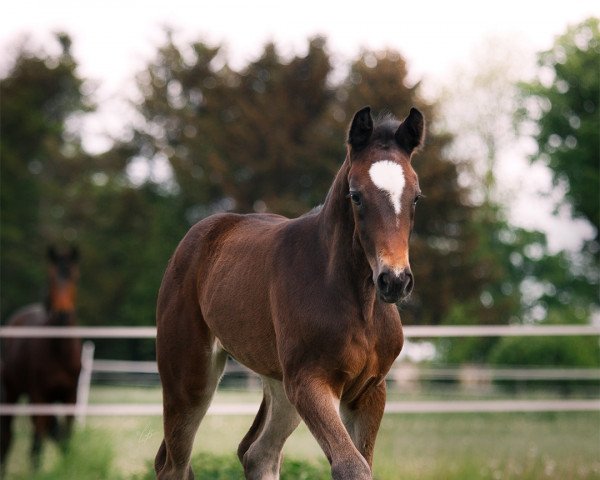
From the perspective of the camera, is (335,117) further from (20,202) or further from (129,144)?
(20,202)

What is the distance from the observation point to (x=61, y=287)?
9758 mm

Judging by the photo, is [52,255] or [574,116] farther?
[574,116]

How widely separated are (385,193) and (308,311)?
68cm

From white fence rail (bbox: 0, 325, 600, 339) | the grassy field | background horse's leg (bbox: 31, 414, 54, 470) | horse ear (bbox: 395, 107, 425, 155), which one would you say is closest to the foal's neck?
horse ear (bbox: 395, 107, 425, 155)

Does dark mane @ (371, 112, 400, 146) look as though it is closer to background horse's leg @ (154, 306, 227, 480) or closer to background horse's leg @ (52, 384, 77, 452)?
background horse's leg @ (154, 306, 227, 480)

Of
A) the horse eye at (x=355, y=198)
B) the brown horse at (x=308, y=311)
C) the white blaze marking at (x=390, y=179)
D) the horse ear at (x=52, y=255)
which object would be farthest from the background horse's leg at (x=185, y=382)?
the horse ear at (x=52, y=255)

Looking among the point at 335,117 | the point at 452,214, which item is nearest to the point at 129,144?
the point at 335,117

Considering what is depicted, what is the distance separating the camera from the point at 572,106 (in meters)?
15.3

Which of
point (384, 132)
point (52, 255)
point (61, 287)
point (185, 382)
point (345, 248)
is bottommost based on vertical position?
point (61, 287)

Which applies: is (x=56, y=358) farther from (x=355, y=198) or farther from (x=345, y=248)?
(x=355, y=198)

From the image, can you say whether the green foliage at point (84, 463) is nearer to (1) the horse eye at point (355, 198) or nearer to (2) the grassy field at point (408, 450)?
(2) the grassy field at point (408, 450)

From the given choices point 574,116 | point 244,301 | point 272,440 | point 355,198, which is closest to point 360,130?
point 355,198

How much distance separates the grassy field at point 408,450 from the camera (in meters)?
7.04

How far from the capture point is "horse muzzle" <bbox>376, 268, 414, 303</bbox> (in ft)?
11.6
